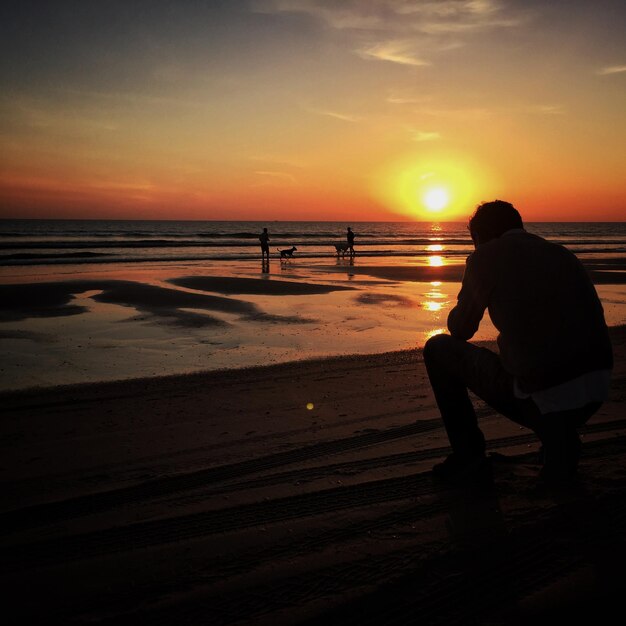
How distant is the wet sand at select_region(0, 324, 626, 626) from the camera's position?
2.14 metres

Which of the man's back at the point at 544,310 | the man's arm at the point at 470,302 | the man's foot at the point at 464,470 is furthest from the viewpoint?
the man's foot at the point at 464,470

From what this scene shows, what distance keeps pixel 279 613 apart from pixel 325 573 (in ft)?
1.03

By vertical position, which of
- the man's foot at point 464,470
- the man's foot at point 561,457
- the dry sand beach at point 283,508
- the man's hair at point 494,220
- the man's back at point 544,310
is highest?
the man's hair at point 494,220

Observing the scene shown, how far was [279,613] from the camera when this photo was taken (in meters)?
2.08

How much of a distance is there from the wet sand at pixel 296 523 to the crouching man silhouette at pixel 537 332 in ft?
1.46

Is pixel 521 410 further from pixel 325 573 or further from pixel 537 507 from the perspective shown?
pixel 325 573

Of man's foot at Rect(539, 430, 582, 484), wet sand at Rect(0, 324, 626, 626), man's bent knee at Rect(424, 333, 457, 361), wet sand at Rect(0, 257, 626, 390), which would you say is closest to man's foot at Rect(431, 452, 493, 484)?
wet sand at Rect(0, 324, 626, 626)

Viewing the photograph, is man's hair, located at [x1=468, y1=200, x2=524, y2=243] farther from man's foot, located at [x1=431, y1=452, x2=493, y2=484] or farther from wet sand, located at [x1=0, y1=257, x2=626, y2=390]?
wet sand, located at [x1=0, y1=257, x2=626, y2=390]

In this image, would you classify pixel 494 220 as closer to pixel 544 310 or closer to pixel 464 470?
pixel 544 310

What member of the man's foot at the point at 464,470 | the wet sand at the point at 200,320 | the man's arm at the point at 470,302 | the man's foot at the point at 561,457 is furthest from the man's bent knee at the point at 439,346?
the wet sand at the point at 200,320

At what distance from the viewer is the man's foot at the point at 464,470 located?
10.6 ft

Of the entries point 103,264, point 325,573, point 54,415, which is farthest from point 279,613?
point 103,264

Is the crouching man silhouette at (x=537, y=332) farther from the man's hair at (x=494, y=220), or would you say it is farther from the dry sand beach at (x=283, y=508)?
the dry sand beach at (x=283, y=508)

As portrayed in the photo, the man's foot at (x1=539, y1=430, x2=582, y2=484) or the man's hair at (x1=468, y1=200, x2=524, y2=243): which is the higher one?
the man's hair at (x1=468, y1=200, x2=524, y2=243)
